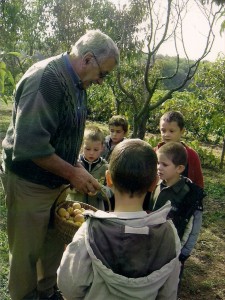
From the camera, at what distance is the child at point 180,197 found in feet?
8.61

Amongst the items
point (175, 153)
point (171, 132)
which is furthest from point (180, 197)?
point (171, 132)

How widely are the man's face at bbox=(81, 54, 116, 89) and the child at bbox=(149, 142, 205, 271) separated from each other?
0.72m

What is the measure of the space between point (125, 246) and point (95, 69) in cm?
122

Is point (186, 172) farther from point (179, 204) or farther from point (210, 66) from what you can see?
point (210, 66)

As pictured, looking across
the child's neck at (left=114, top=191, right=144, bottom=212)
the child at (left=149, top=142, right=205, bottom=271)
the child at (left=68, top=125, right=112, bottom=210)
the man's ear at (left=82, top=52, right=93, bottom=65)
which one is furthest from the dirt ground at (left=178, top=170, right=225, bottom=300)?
the man's ear at (left=82, top=52, right=93, bottom=65)

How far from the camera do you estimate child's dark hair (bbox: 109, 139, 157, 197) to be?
5.07 ft

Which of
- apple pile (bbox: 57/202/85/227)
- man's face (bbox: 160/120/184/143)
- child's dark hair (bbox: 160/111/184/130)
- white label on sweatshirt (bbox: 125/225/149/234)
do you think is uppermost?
child's dark hair (bbox: 160/111/184/130)

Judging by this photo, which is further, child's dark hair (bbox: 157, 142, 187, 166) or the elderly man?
child's dark hair (bbox: 157, 142, 187, 166)

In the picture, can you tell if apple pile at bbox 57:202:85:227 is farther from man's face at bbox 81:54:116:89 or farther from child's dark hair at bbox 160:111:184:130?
child's dark hair at bbox 160:111:184:130

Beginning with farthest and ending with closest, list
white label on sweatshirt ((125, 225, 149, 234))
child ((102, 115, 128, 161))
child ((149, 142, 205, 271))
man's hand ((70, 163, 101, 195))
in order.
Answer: child ((102, 115, 128, 161))
child ((149, 142, 205, 271))
man's hand ((70, 163, 101, 195))
white label on sweatshirt ((125, 225, 149, 234))

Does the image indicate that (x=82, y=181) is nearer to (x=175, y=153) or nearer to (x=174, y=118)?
(x=175, y=153)

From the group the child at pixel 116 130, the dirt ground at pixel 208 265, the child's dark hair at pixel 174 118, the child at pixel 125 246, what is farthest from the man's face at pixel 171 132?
the child at pixel 125 246

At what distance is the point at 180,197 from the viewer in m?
2.63

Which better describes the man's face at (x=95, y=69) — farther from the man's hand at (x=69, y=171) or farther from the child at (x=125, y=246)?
the child at (x=125, y=246)
